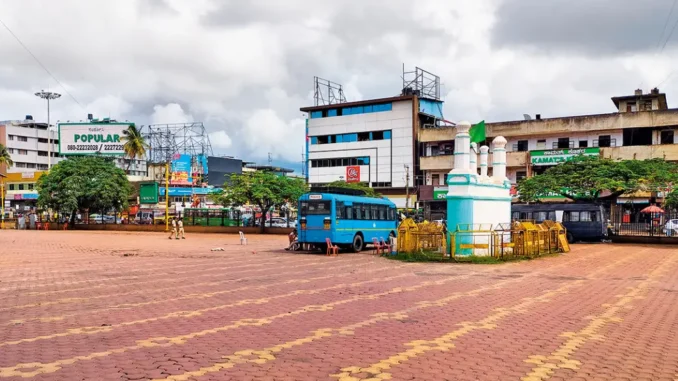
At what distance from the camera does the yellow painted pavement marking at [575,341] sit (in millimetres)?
6477

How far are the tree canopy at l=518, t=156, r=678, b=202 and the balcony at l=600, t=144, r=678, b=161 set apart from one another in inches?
434

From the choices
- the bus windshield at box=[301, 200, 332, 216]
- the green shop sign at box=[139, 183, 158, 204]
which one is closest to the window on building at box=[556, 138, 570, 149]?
the bus windshield at box=[301, 200, 332, 216]

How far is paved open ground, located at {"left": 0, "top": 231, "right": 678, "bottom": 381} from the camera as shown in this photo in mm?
6465

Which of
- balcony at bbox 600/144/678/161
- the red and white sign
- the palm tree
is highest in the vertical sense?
the palm tree

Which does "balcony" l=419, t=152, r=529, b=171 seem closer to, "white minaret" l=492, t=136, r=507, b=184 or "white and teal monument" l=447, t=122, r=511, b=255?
"white minaret" l=492, t=136, r=507, b=184

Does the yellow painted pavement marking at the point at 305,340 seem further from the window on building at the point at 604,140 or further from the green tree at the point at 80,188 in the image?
the green tree at the point at 80,188

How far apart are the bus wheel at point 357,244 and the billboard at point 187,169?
192ft

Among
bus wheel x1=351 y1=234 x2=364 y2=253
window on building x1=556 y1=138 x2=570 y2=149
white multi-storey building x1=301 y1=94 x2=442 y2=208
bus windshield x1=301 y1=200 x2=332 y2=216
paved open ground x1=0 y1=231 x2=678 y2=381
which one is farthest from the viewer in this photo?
white multi-storey building x1=301 y1=94 x2=442 y2=208

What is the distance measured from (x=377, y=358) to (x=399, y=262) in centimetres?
1366

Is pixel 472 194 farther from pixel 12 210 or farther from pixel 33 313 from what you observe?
pixel 12 210

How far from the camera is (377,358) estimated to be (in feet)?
22.5

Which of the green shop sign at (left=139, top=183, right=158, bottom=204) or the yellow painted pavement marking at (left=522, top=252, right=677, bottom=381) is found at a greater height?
the green shop sign at (left=139, top=183, right=158, bottom=204)

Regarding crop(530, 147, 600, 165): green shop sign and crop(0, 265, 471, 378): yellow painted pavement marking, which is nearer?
crop(0, 265, 471, 378): yellow painted pavement marking

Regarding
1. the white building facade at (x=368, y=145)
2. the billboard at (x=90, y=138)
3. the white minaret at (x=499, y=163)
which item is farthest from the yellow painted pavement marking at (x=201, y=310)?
the billboard at (x=90, y=138)
